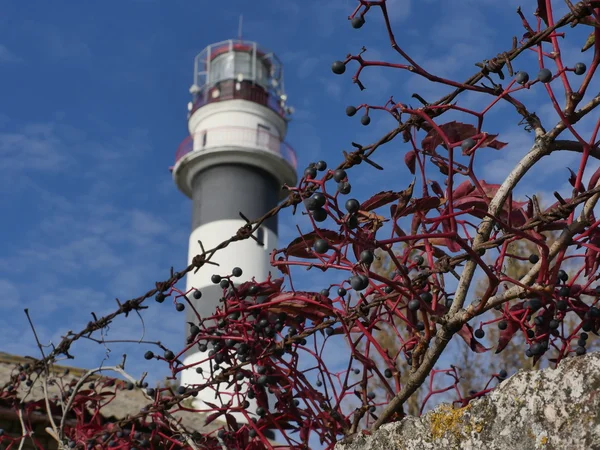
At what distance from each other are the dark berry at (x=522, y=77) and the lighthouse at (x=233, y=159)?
1362 centimetres

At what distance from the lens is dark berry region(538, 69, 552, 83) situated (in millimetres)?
1195

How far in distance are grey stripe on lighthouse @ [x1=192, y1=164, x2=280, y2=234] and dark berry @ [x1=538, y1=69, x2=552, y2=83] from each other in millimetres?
14965

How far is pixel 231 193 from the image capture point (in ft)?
56.2

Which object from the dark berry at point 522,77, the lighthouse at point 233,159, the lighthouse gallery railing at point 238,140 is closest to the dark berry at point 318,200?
the dark berry at point 522,77

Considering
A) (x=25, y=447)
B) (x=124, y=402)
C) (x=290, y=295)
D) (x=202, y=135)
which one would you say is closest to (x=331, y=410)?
(x=290, y=295)

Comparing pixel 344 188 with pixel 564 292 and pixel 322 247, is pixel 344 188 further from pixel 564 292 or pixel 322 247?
pixel 564 292

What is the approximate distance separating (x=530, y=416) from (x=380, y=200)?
0.51 meters

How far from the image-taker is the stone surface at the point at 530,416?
1.01 meters

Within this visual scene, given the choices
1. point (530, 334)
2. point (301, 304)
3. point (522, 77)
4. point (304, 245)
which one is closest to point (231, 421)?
point (301, 304)

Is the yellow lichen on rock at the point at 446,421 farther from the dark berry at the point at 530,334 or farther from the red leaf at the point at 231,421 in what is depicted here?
the red leaf at the point at 231,421

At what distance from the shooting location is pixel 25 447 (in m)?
3.99

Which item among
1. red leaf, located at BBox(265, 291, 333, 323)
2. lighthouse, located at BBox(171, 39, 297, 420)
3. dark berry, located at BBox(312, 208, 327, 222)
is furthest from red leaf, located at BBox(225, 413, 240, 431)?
lighthouse, located at BBox(171, 39, 297, 420)

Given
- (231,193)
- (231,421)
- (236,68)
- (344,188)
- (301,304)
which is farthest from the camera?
(236,68)

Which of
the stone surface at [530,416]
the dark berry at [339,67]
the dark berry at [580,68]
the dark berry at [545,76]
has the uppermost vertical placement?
the dark berry at [339,67]
